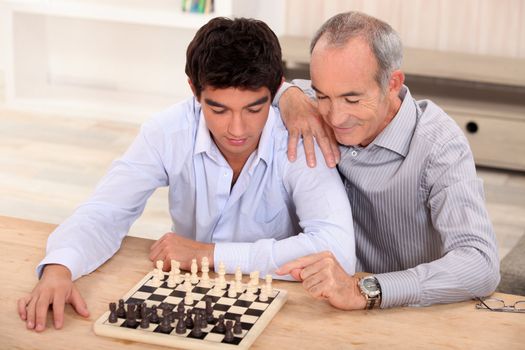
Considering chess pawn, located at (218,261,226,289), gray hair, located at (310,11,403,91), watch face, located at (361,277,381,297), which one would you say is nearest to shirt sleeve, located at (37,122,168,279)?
chess pawn, located at (218,261,226,289)

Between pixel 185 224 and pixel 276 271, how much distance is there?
54cm

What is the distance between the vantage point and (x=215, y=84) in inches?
88.3

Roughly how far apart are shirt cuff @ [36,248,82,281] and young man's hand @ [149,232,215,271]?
18cm

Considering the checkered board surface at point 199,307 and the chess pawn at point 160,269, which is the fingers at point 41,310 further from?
the chess pawn at point 160,269

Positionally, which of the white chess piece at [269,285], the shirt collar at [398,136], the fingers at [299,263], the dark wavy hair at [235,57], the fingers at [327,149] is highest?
the dark wavy hair at [235,57]

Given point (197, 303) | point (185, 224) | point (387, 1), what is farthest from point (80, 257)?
point (387, 1)

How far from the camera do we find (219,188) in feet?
8.20

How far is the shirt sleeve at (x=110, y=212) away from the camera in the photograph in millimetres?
2215

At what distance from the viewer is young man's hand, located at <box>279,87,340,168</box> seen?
2449 mm

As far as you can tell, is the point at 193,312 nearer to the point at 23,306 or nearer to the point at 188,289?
the point at 188,289

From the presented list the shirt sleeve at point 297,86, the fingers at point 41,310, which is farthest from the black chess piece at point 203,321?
the shirt sleeve at point 297,86

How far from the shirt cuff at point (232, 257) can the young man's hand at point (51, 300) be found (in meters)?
0.34

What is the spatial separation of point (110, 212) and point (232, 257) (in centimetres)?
35

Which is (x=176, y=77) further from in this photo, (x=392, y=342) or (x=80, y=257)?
(x=392, y=342)
